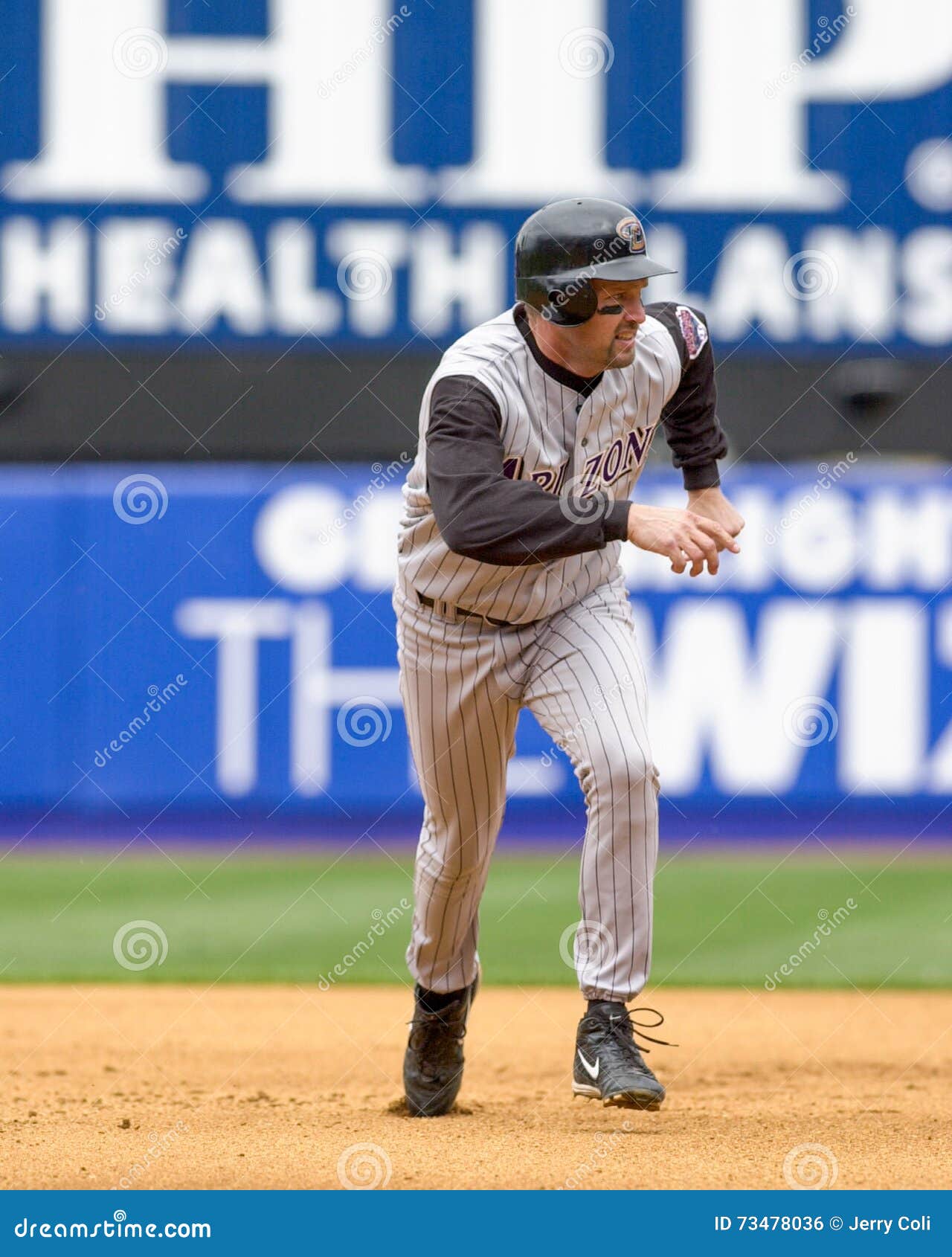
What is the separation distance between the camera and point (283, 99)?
988cm

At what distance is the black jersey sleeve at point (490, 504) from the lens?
3.16m

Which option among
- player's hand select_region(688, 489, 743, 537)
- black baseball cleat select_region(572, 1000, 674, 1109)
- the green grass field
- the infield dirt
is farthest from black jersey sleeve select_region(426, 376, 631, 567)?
the green grass field

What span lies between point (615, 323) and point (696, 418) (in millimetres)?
495

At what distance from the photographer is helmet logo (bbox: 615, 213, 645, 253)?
3.40 meters

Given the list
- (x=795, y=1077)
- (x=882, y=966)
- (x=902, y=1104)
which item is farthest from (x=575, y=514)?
(x=882, y=966)

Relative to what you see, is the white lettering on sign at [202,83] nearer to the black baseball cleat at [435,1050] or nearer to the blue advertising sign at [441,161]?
the blue advertising sign at [441,161]

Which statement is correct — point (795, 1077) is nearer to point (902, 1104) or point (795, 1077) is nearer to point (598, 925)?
point (902, 1104)

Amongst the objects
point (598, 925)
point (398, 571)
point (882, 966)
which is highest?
point (398, 571)

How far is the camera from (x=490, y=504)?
3.19 metres

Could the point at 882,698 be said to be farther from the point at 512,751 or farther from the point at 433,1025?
the point at 512,751

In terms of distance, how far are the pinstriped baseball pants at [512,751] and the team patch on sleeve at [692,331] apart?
1.78 feet

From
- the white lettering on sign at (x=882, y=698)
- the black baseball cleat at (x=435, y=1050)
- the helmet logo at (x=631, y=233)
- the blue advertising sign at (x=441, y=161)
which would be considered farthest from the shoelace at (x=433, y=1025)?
the blue advertising sign at (x=441, y=161)

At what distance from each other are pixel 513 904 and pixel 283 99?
4914 mm

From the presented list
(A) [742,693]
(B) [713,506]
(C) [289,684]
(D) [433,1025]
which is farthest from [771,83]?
(D) [433,1025]
